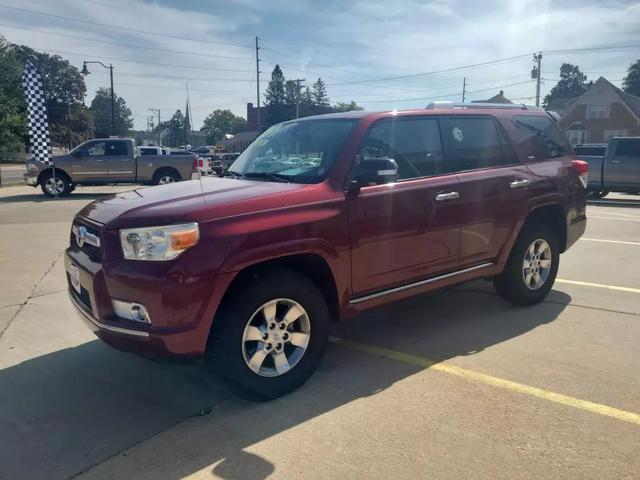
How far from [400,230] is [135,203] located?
1.92 m

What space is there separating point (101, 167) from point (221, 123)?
14611 cm

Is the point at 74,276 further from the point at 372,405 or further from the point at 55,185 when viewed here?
the point at 55,185

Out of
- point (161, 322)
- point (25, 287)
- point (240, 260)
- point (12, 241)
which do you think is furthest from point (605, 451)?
point (12, 241)

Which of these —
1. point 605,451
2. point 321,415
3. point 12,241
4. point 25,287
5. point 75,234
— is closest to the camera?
point 605,451

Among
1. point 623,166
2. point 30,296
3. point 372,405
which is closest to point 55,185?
point 30,296

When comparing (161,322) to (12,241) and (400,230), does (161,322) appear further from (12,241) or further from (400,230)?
(12,241)

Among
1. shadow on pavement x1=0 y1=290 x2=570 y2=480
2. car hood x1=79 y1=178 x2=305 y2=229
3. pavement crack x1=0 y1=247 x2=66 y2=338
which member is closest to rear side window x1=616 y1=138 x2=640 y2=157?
shadow on pavement x1=0 y1=290 x2=570 y2=480

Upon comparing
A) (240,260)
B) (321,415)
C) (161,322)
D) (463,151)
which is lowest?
(321,415)

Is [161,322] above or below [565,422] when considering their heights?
above

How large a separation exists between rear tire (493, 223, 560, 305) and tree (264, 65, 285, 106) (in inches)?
4228

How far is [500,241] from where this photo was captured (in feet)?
16.1

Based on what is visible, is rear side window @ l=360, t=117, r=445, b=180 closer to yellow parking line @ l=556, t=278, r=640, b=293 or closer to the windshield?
the windshield

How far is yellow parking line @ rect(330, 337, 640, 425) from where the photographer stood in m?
3.29

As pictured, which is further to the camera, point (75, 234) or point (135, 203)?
point (75, 234)
